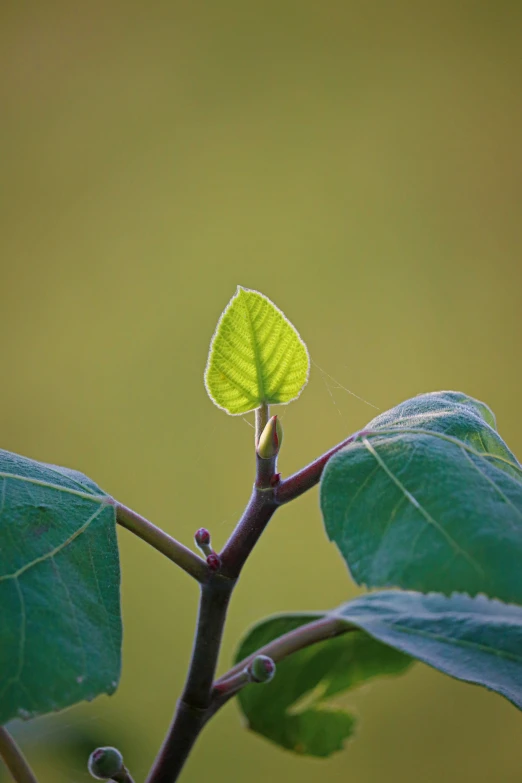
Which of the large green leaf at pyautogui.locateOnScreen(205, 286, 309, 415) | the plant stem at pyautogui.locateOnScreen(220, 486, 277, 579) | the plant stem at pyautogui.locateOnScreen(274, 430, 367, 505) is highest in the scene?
the large green leaf at pyautogui.locateOnScreen(205, 286, 309, 415)

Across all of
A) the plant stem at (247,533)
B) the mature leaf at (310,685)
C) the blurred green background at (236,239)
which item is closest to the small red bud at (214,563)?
the plant stem at (247,533)

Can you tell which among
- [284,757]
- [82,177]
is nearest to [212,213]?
[82,177]

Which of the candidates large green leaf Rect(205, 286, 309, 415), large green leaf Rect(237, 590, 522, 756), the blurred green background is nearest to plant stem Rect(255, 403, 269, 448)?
large green leaf Rect(205, 286, 309, 415)

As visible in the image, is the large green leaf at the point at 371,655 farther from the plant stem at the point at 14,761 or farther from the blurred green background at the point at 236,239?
the blurred green background at the point at 236,239

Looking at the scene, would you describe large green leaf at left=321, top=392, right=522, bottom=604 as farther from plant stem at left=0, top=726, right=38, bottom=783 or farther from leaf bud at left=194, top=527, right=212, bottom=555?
plant stem at left=0, top=726, right=38, bottom=783

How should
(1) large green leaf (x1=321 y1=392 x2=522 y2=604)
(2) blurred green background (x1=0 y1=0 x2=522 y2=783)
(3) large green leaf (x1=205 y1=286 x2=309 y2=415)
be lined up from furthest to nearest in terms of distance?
(2) blurred green background (x1=0 y1=0 x2=522 y2=783) → (3) large green leaf (x1=205 y1=286 x2=309 y2=415) → (1) large green leaf (x1=321 y1=392 x2=522 y2=604)

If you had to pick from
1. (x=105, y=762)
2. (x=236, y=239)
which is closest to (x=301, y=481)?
(x=105, y=762)

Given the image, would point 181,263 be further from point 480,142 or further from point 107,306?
point 480,142
